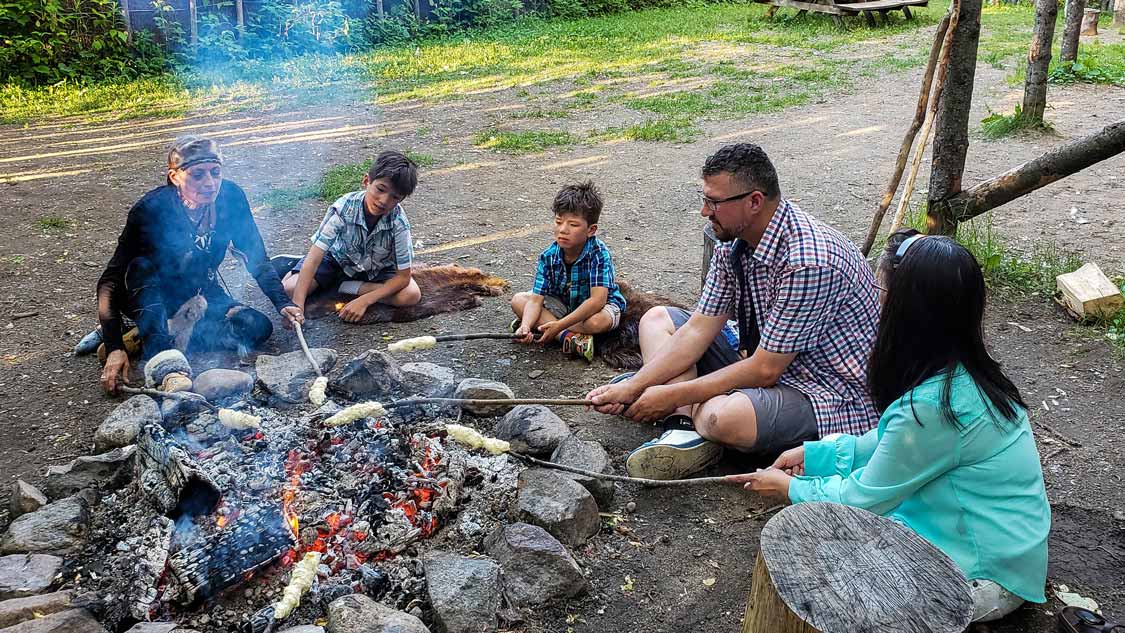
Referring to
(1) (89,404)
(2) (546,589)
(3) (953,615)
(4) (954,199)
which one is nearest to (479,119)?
(4) (954,199)

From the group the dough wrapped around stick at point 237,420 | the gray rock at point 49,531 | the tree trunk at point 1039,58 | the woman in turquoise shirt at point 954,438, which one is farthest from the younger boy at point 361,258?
the tree trunk at point 1039,58

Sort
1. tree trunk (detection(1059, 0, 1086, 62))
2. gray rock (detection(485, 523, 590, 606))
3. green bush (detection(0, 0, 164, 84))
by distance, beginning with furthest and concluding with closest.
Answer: green bush (detection(0, 0, 164, 84)), tree trunk (detection(1059, 0, 1086, 62)), gray rock (detection(485, 523, 590, 606))

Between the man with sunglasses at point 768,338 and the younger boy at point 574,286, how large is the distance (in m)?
0.97

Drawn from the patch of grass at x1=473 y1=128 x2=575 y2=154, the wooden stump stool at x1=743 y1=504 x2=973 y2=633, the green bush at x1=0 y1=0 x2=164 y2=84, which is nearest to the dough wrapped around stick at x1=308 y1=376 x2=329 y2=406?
the wooden stump stool at x1=743 y1=504 x2=973 y2=633

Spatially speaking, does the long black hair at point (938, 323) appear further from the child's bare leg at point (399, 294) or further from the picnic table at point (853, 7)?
the picnic table at point (853, 7)

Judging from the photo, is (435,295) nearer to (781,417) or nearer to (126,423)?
(126,423)

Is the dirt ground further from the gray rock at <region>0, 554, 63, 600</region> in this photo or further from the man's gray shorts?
the gray rock at <region>0, 554, 63, 600</region>

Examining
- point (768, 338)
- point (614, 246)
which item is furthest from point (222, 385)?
point (614, 246)

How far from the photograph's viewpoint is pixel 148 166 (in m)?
7.95

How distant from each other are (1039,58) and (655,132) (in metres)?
3.72

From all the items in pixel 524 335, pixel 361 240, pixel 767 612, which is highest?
pixel 361 240

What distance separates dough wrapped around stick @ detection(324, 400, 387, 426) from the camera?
3371 millimetres

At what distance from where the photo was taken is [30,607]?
2.47 metres

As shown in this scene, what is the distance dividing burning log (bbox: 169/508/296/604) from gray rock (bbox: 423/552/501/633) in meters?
0.50
